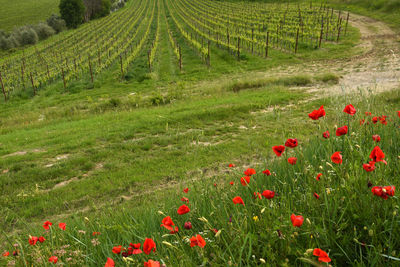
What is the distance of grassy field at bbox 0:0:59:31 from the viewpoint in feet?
223

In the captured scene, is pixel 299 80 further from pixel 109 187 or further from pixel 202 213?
pixel 202 213

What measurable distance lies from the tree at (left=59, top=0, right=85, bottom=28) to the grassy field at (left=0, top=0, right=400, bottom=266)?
4303cm

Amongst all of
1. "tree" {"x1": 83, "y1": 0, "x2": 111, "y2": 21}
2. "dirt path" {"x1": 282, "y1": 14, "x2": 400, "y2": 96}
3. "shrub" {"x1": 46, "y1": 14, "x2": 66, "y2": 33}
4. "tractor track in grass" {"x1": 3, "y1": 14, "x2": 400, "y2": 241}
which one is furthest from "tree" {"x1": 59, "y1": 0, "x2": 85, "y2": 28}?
"dirt path" {"x1": 282, "y1": 14, "x2": 400, "y2": 96}

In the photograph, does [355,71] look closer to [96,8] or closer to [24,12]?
[96,8]

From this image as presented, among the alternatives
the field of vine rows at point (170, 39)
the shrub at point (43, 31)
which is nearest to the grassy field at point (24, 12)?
the shrub at point (43, 31)

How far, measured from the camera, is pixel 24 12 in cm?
7506

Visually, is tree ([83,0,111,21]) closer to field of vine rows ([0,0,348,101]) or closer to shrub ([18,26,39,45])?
field of vine rows ([0,0,348,101])

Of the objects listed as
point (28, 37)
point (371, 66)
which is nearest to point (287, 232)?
point (371, 66)

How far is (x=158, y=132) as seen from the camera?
941cm

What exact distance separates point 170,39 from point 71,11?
34811 millimetres

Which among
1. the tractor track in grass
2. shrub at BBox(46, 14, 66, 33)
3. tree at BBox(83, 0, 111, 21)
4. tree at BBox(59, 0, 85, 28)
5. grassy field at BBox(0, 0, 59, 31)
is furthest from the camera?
grassy field at BBox(0, 0, 59, 31)

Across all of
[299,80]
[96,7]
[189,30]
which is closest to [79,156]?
[299,80]

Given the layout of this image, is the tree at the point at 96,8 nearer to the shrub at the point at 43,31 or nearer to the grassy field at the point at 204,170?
the shrub at the point at 43,31

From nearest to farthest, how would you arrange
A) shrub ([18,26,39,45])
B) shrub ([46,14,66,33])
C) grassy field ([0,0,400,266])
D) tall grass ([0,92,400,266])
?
tall grass ([0,92,400,266]), grassy field ([0,0,400,266]), shrub ([18,26,39,45]), shrub ([46,14,66,33])
